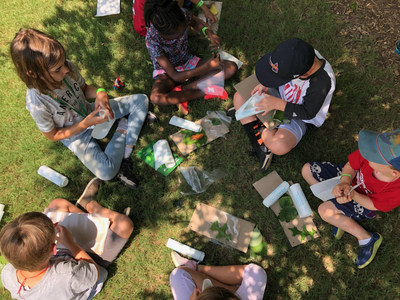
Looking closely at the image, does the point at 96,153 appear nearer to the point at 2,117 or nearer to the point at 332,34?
the point at 2,117

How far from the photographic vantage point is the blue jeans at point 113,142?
3.29 metres

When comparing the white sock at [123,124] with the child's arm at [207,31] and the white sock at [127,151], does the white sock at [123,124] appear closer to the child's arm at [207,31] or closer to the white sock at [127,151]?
the white sock at [127,151]

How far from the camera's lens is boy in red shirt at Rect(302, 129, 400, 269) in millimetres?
2053

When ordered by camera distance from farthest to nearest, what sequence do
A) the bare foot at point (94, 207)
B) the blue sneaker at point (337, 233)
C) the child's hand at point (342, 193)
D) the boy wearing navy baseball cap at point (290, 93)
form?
the bare foot at point (94, 207), the blue sneaker at point (337, 233), the child's hand at point (342, 193), the boy wearing navy baseball cap at point (290, 93)

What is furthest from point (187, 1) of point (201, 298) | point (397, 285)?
point (397, 285)

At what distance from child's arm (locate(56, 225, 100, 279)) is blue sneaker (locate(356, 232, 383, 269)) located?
2.68 m

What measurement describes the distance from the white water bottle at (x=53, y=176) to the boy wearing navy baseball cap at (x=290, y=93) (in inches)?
91.6

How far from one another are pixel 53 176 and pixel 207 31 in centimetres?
265

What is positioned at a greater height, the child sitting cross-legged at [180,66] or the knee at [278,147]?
the child sitting cross-legged at [180,66]

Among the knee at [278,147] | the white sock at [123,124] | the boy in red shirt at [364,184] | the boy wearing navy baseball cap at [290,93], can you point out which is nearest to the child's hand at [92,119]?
the white sock at [123,124]

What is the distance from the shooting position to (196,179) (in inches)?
133

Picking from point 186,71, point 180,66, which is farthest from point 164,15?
point 180,66

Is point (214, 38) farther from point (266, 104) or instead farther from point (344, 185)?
point (344, 185)

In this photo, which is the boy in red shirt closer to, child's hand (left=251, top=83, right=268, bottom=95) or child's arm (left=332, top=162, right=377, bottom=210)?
child's arm (left=332, top=162, right=377, bottom=210)
